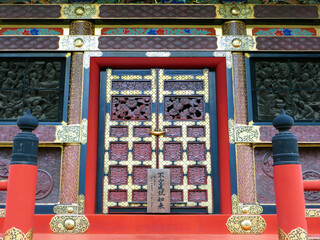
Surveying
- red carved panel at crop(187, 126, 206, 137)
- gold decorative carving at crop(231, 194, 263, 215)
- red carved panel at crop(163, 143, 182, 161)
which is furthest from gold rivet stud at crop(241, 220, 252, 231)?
red carved panel at crop(187, 126, 206, 137)

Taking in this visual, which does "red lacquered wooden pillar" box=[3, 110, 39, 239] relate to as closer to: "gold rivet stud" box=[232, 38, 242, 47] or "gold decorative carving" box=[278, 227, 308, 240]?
"gold decorative carving" box=[278, 227, 308, 240]

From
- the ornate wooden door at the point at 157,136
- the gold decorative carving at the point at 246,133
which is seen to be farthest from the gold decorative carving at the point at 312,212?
the ornate wooden door at the point at 157,136

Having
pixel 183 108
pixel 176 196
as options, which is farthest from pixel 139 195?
pixel 183 108

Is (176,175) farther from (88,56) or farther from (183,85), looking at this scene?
(88,56)

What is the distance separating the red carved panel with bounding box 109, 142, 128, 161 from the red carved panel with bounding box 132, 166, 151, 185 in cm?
23

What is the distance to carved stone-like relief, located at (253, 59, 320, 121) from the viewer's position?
514cm

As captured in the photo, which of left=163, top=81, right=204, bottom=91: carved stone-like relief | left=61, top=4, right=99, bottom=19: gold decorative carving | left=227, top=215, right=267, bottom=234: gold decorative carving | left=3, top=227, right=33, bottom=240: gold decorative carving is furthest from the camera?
left=163, top=81, right=204, bottom=91: carved stone-like relief

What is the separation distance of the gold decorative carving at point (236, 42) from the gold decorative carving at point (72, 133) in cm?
226

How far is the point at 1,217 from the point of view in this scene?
4504mm

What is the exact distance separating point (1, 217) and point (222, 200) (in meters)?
2.87

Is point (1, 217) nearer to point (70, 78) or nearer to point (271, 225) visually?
point (70, 78)

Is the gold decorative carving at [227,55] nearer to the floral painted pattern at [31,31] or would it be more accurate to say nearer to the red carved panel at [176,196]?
the red carved panel at [176,196]

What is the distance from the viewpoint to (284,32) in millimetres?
5309

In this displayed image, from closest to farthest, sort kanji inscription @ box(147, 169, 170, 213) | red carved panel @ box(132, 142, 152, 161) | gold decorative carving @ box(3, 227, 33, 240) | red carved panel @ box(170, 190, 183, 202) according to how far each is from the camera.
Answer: gold decorative carving @ box(3, 227, 33, 240), kanji inscription @ box(147, 169, 170, 213), red carved panel @ box(170, 190, 183, 202), red carved panel @ box(132, 142, 152, 161)
